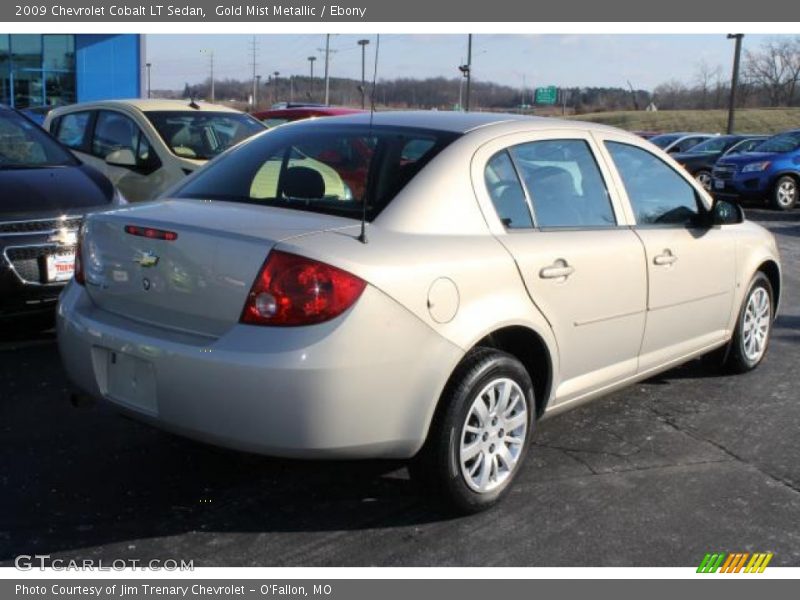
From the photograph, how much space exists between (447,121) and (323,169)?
2.06ft

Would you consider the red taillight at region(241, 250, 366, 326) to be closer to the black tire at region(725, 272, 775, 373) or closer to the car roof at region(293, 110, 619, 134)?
the car roof at region(293, 110, 619, 134)

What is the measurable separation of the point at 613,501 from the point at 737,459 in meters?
0.93

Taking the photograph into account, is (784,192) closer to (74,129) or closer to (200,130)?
(200,130)

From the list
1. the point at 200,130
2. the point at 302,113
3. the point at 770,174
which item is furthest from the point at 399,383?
the point at 770,174

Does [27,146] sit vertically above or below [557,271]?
above

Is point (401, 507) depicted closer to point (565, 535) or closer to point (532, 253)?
point (565, 535)

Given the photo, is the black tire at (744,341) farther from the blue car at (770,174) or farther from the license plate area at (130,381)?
the blue car at (770,174)

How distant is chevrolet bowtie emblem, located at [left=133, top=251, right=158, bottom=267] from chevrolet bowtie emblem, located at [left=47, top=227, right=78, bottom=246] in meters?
2.34

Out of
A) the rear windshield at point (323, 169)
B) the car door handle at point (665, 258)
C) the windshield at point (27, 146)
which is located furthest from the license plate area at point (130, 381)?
the windshield at point (27, 146)

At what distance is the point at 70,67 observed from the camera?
2558 cm

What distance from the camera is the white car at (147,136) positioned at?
802 centimetres

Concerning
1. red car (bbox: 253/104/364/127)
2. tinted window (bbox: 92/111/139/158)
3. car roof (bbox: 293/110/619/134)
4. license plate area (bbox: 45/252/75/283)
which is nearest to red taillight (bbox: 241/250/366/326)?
car roof (bbox: 293/110/619/134)

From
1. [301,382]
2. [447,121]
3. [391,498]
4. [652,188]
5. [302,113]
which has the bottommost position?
[391,498]

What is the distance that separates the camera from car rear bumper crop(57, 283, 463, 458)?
2926mm
